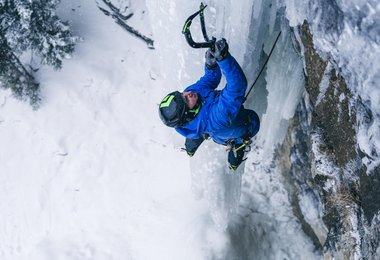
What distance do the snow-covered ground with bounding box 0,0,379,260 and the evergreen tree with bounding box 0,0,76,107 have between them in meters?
0.85

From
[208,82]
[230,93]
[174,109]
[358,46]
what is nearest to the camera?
[358,46]

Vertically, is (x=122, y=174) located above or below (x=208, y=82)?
below

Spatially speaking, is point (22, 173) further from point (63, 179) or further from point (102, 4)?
point (102, 4)

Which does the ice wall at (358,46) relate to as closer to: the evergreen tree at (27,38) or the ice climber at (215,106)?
the ice climber at (215,106)

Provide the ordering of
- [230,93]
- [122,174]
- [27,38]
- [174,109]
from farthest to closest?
[122,174] < [27,38] < [174,109] < [230,93]

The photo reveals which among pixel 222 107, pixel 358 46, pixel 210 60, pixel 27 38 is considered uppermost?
pixel 358 46

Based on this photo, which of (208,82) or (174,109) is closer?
(174,109)

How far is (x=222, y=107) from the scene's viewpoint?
3955mm

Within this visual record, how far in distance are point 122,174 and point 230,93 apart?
5.99 meters

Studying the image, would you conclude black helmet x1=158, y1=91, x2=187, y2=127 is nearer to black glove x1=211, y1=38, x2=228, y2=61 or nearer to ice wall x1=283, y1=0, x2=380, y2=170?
black glove x1=211, y1=38, x2=228, y2=61

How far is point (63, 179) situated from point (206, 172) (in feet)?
13.8

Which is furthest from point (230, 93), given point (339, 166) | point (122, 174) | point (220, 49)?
point (122, 174)

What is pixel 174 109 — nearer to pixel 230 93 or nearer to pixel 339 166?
pixel 230 93

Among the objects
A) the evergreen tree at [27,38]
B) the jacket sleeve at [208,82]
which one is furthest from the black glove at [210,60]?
the evergreen tree at [27,38]
